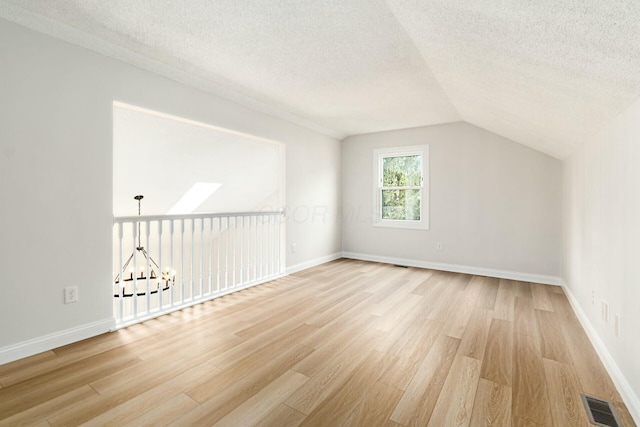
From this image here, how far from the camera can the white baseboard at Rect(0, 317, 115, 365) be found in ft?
6.74

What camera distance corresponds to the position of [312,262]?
510cm

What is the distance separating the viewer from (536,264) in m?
4.18

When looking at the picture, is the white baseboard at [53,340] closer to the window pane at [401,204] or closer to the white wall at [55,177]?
the white wall at [55,177]

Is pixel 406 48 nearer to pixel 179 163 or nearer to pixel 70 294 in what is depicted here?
pixel 70 294

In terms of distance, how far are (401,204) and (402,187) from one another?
30cm

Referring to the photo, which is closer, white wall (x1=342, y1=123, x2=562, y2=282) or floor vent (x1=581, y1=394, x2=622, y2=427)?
floor vent (x1=581, y1=394, x2=622, y2=427)

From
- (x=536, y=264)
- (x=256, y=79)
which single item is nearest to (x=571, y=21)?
(x=256, y=79)

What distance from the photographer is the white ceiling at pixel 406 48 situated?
139 centimetres

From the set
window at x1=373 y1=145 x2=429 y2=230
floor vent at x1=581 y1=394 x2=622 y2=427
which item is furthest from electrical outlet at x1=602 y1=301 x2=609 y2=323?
window at x1=373 y1=145 x2=429 y2=230

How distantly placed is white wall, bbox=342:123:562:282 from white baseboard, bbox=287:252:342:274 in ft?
2.13

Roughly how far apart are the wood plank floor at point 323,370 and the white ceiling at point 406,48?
1690mm

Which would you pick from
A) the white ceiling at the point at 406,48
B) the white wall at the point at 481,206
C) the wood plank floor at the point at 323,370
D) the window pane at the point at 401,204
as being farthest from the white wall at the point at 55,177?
the white wall at the point at 481,206

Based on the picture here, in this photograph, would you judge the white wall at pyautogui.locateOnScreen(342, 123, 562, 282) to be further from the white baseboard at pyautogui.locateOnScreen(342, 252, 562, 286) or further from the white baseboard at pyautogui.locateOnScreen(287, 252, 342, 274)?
the white baseboard at pyautogui.locateOnScreen(287, 252, 342, 274)

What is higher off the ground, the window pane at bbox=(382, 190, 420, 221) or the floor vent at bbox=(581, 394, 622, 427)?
the window pane at bbox=(382, 190, 420, 221)
